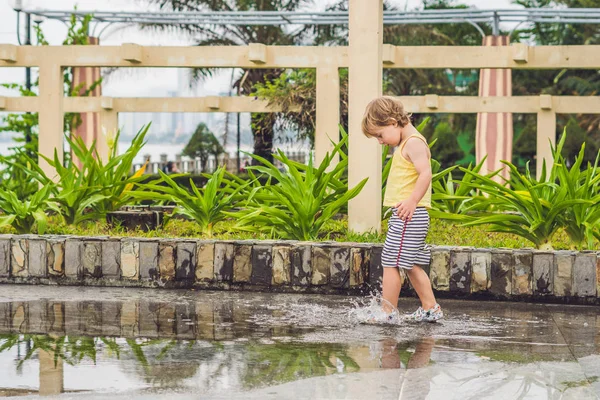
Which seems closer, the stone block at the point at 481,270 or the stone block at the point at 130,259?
the stone block at the point at 481,270

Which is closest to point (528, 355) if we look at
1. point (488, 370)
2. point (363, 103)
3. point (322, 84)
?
point (488, 370)

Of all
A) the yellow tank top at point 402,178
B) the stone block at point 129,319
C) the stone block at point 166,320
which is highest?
the yellow tank top at point 402,178

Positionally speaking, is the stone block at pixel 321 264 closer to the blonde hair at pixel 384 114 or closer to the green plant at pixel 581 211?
the blonde hair at pixel 384 114

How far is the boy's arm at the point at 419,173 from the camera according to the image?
521 centimetres

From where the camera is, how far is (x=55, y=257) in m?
6.70

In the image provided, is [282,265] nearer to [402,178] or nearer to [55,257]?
[402,178]

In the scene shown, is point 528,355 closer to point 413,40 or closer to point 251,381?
point 251,381

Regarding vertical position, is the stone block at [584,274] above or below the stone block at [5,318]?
above

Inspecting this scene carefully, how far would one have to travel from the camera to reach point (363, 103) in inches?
279

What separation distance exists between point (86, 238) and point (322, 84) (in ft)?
15.9

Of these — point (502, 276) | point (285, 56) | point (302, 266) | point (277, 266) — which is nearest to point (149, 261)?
point (277, 266)

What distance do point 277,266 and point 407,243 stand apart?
1.35 metres

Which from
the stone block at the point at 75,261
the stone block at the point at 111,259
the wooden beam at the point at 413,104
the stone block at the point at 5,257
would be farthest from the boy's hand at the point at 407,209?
the wooden beam at the point at 413,104

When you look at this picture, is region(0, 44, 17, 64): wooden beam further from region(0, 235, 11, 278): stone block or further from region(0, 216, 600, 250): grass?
region(0, 235, 11, 278): stone block
